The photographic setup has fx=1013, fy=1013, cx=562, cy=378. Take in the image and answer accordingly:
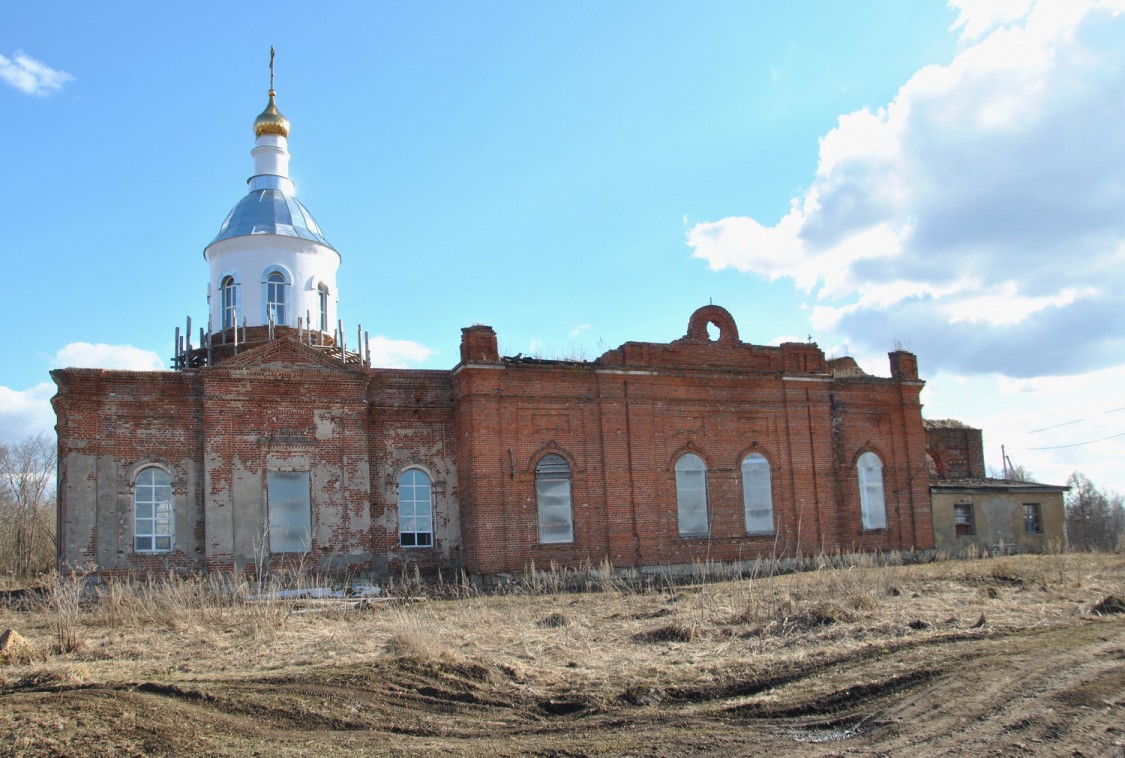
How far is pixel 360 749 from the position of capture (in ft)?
23.9

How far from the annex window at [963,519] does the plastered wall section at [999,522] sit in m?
0.07

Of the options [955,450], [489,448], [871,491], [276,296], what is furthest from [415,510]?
[955,450]

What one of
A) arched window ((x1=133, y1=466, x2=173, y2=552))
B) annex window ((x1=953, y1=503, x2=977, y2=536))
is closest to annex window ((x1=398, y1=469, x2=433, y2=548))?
arched window ((x1=133, y1=466, x2=173, y2=552))

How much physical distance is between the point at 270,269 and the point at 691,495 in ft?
36.0

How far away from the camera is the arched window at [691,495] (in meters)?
22.4

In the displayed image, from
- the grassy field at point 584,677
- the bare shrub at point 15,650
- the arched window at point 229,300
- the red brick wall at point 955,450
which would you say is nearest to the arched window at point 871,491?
the red brick wall at point 955,450

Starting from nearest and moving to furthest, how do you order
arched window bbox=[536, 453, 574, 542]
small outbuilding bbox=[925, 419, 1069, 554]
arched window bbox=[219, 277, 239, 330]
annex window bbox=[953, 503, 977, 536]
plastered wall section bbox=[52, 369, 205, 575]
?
plastered wall section bbox=[52, 369, 205, 575], arched window bbox=[536, 453, 574, 542], arched window bbox=[219, 277, 239, 330], small outbuilding bbox=[925, 419, 1069, 554], annex window bbox=[953, 503, 977, 536]

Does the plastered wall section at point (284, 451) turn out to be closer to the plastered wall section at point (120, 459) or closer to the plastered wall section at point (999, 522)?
the plastered wall section at point (120, 459)

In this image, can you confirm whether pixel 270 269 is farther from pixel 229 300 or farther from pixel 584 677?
pixel 584 677

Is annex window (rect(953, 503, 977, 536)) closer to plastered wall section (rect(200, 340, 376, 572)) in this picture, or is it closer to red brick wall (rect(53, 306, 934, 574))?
red brick wall (rect(53, 306, 934, 574))

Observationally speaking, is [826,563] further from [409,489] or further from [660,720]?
[660,720]

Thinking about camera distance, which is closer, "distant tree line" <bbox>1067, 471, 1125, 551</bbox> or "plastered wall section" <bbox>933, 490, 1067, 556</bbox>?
"plastered wall section" <bbox>933, 490, 1067, 556</bbox>

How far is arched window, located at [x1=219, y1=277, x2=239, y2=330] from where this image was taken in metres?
23.3

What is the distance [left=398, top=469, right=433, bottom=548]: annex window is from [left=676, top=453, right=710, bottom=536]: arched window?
5.50m
